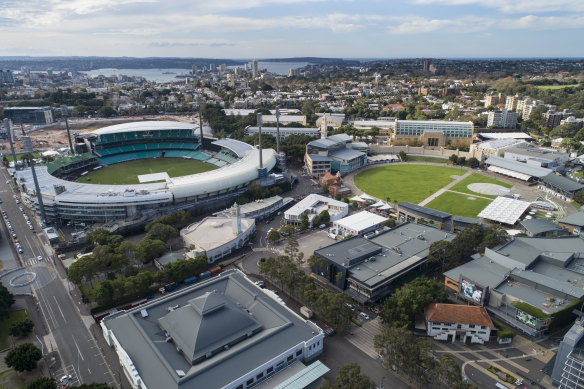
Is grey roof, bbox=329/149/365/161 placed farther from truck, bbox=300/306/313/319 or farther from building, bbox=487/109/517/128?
building, bbox=487/109/517/128

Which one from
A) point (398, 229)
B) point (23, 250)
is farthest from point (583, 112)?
point (23, 250)

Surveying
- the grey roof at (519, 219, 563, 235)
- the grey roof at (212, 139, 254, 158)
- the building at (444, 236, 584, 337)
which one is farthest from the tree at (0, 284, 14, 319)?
the grey roof at (519, 219, 563, 235)

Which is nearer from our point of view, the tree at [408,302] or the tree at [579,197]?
the tree at [408,302]

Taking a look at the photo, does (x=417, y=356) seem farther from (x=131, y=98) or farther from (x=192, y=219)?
(x=131, y=98)

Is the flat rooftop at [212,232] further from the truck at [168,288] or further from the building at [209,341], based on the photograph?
the building at [209,341]

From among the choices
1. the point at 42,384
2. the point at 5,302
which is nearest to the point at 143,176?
the point at 5,302

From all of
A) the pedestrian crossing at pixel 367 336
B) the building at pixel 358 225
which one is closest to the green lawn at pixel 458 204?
the building at pixel 358 225
